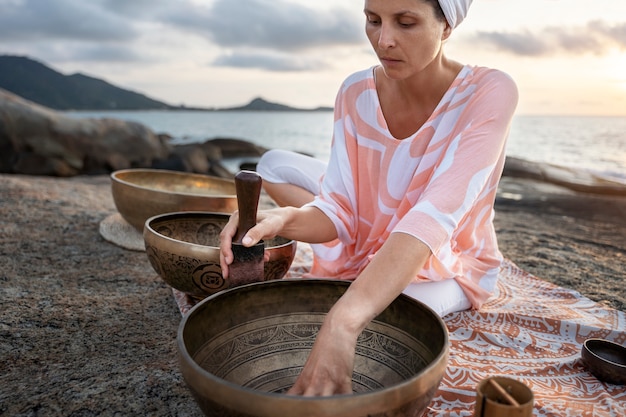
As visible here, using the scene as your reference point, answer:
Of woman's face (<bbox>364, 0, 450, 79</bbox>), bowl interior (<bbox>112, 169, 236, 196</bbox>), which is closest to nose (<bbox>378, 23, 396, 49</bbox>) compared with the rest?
woman's face (<bbox>364, 0, 450, 79</bbox>)

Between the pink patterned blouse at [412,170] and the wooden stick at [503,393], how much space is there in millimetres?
726

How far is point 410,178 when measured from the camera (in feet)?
5.97

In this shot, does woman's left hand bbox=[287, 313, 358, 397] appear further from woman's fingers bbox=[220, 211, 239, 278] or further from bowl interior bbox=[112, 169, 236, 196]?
bowl interior bbox=[112, 169, 236, 196]

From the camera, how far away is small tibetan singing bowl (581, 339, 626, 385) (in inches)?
59.3

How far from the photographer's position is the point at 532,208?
493 cm

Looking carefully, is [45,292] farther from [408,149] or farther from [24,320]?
[408,149]

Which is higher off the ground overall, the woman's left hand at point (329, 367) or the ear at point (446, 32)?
the ear at point (446, 32)

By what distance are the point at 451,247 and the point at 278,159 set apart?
3.26ft

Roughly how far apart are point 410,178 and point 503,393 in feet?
3.51

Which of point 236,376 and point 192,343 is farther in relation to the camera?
point 236,376

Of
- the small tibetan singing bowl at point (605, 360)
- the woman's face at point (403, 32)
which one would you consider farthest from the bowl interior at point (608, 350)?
the woman's face at point (403, 32)

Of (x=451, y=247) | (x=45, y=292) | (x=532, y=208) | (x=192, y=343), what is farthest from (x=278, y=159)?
(x=532, y=208)

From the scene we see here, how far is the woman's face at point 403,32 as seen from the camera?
1438 millimetres

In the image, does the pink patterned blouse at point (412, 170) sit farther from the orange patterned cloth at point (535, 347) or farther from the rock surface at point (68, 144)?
the rock surface at point (68, 144)
